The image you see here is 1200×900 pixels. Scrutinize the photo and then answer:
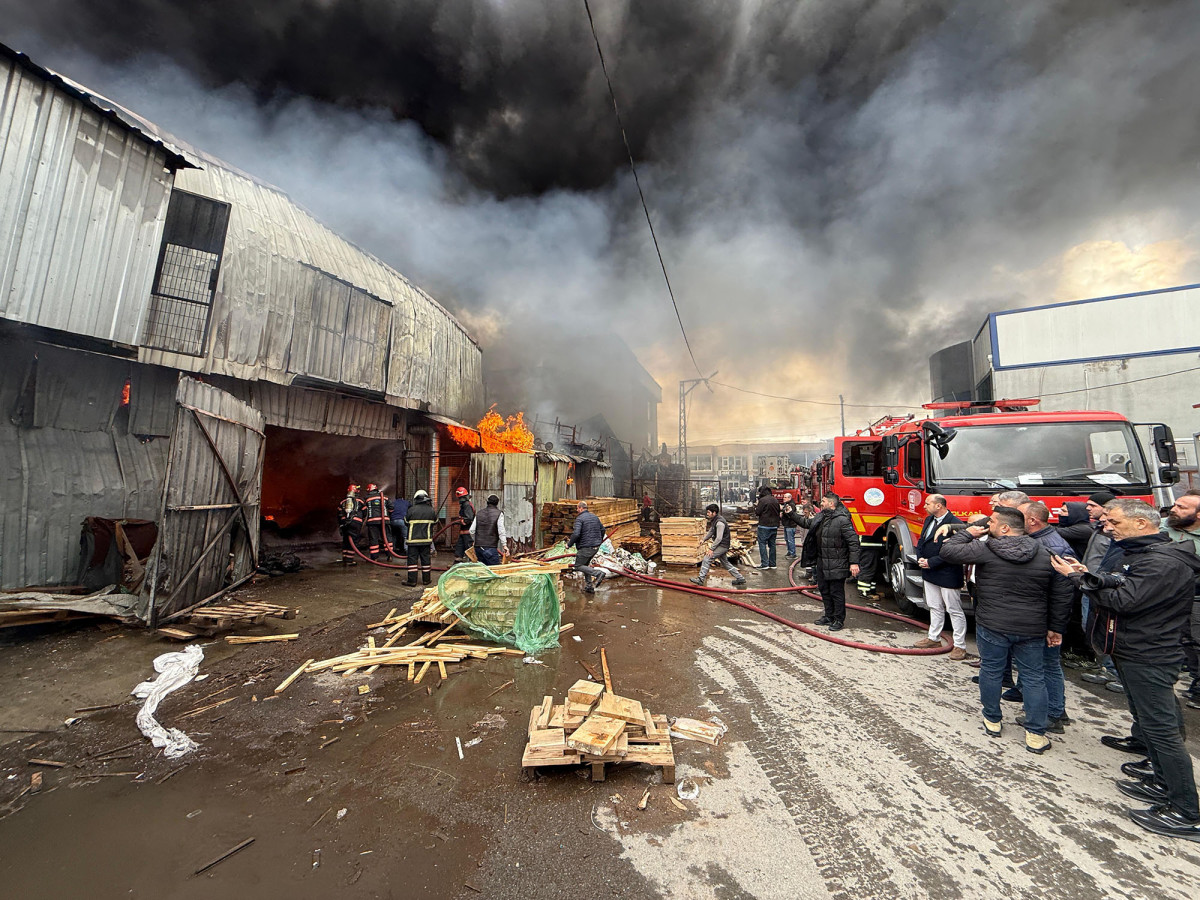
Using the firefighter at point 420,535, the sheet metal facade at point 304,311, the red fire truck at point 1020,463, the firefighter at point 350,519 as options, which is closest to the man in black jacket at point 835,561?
the red fire truck at point 1020,463

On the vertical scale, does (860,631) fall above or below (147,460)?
below

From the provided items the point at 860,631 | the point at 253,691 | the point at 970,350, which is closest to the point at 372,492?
the point at 253,691

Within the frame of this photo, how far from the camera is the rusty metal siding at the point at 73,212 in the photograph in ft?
21.0

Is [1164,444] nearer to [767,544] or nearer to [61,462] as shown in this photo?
[767,544]

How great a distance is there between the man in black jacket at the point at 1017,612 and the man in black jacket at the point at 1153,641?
43 centimetres

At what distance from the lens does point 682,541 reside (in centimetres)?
1137

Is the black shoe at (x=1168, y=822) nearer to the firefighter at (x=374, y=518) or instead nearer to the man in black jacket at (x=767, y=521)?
the man in black jacket at (x=767, y=521)

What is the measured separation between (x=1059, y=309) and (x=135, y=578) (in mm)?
30500

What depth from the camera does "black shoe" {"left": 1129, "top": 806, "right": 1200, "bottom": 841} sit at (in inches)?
A: 106

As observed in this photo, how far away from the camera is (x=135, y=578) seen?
6.65 meters

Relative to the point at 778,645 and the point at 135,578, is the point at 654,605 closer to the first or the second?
the point at 778,645

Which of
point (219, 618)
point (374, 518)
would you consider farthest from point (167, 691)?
point (374, 518)

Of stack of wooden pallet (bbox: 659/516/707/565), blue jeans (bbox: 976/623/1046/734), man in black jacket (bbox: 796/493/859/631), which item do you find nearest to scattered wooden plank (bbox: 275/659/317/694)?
blue jeans (bbox: 976/623/1046/734)

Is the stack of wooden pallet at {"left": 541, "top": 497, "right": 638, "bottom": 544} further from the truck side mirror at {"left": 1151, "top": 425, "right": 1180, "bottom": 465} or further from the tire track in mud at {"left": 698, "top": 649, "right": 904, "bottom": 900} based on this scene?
the truck side mirror at {"left": 1151, "top": 425, "right": 1180, "bottom": 465}
